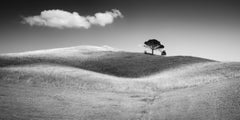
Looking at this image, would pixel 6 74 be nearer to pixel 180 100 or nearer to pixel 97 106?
pixel 97 106

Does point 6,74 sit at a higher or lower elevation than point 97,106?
higher

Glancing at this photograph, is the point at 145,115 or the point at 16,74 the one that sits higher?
the point at 16,74

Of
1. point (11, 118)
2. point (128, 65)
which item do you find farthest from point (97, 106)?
point (128, 65)

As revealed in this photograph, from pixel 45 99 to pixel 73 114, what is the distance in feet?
13.6

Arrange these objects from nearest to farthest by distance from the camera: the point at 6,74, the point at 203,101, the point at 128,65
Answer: the point at 203,101 < the point at 6,74 < the point at 128,65

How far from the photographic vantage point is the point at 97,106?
43.6ft

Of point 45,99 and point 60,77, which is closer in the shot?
point 45,99

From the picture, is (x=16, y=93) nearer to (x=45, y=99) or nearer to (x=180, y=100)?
(x=45, y=99)

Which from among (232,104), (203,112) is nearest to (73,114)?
(203,112)

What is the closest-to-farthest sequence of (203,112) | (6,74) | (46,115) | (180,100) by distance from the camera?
(46,115), (203,112), (180,100), (6,74)

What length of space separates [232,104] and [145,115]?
572cm

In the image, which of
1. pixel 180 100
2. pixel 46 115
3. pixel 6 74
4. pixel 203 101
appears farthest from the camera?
pixel 6 74

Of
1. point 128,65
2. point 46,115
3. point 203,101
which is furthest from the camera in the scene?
point 128,65

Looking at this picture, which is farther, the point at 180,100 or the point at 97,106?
the point at 180,100
